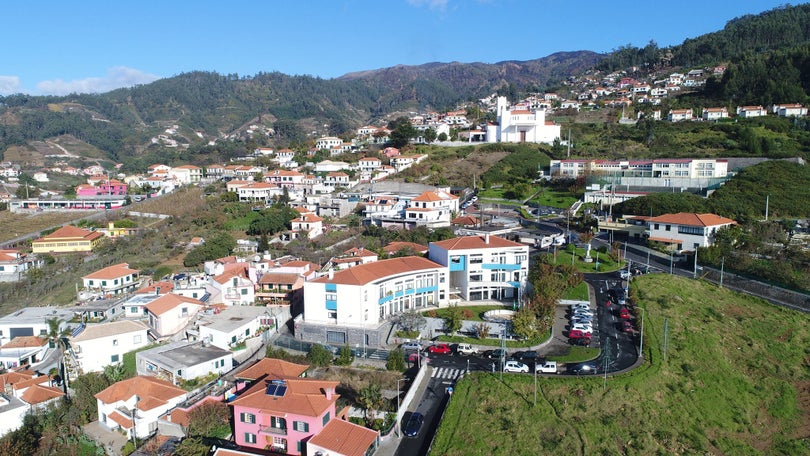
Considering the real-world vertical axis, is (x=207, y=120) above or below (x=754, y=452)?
above

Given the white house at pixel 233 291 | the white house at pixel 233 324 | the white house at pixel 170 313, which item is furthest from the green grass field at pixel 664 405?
the white house at pixel 170 313

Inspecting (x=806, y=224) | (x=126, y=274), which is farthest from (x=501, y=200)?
(x=126, y=274)

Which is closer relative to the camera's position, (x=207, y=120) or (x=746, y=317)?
(x=746, y=317)

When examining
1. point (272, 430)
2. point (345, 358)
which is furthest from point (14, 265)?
point (272, 430)

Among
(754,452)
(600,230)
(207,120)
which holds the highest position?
(207,120)

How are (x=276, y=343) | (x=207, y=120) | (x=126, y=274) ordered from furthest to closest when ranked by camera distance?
(x=207, y=120) < (x=126, y=274) < (x=276, y=343)

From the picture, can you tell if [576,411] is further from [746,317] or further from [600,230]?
[600,230]

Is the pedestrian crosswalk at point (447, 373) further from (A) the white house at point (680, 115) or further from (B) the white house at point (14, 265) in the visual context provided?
(A) the white house at point (680, 115)
